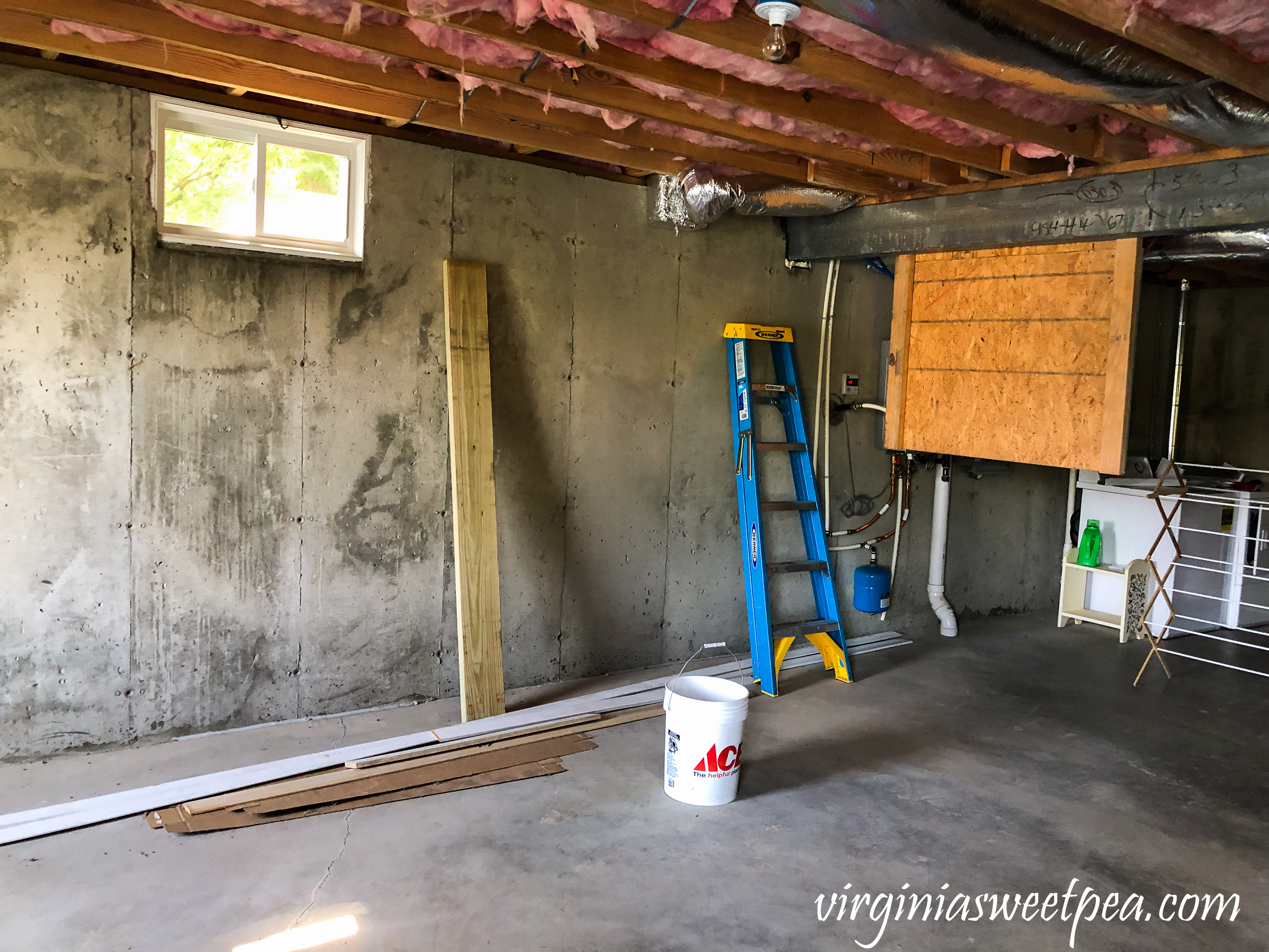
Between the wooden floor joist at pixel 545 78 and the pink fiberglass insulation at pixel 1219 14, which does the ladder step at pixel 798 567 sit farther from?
the pink fiberglass insulation at pixel 1219 14

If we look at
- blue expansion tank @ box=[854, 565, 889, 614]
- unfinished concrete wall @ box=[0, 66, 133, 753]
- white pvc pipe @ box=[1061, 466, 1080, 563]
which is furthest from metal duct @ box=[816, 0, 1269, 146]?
white pvc pipe @ box=[1061, 466, 1080, 563]

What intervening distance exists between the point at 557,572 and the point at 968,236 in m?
2.64

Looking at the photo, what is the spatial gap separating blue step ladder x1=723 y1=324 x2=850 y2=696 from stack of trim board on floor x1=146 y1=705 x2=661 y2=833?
3.68 ft

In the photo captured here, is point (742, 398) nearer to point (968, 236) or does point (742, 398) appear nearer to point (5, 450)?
point (968, 236)

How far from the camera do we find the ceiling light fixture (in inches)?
91.4

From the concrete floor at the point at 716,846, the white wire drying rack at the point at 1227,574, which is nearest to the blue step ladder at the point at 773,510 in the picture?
the concrete floor at the point at 716,846

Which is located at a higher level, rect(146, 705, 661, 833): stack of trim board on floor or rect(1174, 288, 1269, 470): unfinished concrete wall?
rect(1174, 288, 1269, 470): unfinished concrete wall

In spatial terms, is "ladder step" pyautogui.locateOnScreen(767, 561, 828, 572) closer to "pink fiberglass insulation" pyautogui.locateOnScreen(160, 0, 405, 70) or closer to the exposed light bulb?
the exposed light bulb

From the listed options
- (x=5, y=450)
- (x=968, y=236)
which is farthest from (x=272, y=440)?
(x=968, y=236)

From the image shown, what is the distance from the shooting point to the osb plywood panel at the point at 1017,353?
4027 mm

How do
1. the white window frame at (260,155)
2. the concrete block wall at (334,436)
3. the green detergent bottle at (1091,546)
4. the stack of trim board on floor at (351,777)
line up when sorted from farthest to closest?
the green detergent bottle at (1091,546), the white window frame at (260,155), the concrete block wall at (334,436), the stack of trim board on floor at (351,777)

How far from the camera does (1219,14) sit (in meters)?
2.39

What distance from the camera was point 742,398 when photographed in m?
4.84

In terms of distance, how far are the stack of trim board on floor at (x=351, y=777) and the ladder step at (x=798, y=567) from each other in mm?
1044
